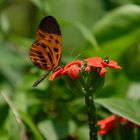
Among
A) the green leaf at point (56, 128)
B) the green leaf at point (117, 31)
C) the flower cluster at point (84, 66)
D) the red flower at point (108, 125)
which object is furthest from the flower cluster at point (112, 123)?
the green leaf at point (117, 31)

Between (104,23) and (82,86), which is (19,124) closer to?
(82,86)

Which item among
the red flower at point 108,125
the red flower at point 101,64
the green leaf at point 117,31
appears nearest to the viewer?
the red flower at point 101,64

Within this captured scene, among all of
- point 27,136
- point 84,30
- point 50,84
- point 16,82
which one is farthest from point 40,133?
point 16,82

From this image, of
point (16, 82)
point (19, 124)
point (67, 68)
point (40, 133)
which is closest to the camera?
point (67, 68)

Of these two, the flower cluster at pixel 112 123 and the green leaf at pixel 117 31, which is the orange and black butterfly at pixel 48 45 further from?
the green leaf at pixel 117 31

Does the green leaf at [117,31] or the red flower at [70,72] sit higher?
the red flower at [70,72]

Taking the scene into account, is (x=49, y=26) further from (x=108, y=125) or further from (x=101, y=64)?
(x=108, y=125)

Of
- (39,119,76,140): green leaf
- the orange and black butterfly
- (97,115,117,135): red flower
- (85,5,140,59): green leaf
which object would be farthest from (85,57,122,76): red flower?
(85,5,140,59): green leaf
